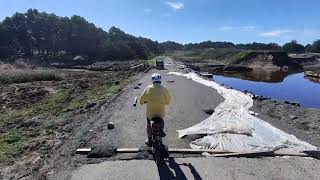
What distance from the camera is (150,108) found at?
387 inches

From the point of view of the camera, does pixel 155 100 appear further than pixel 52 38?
No

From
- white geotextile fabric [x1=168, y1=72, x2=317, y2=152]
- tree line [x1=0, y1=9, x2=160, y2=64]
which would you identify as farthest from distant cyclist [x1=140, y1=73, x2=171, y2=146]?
tree line [x1=0, y1=9, x2=160, y2=64]

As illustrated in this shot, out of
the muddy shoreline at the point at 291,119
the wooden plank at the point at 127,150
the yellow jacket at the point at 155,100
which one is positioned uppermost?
the yellow jacket at the point at 155,100

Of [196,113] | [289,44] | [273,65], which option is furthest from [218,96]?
[289,44]

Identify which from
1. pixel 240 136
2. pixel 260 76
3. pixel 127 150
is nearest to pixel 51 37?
pixel 260 76

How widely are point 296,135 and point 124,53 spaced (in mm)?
95353

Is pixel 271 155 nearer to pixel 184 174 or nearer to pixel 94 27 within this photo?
pixel 184 174

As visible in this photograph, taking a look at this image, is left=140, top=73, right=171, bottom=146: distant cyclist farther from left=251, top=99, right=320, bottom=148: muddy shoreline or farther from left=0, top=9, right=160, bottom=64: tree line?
left=0, top=9, right=160, bottom=64: tree line

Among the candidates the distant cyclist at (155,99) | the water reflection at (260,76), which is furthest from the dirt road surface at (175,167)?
the water reflection at (260,76)

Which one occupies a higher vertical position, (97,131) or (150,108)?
(150,108)

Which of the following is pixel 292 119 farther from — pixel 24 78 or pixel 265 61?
pixel 265 61

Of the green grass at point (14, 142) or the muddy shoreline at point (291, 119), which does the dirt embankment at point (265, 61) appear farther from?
the green grass at point (14, 142)

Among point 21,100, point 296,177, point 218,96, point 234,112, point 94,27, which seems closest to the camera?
point 296,177

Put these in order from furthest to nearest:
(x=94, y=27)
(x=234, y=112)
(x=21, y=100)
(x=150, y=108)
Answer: (x=94, y=27)
(x=21, y=100)
(x=234, y=112)
(x=150, y=108)
